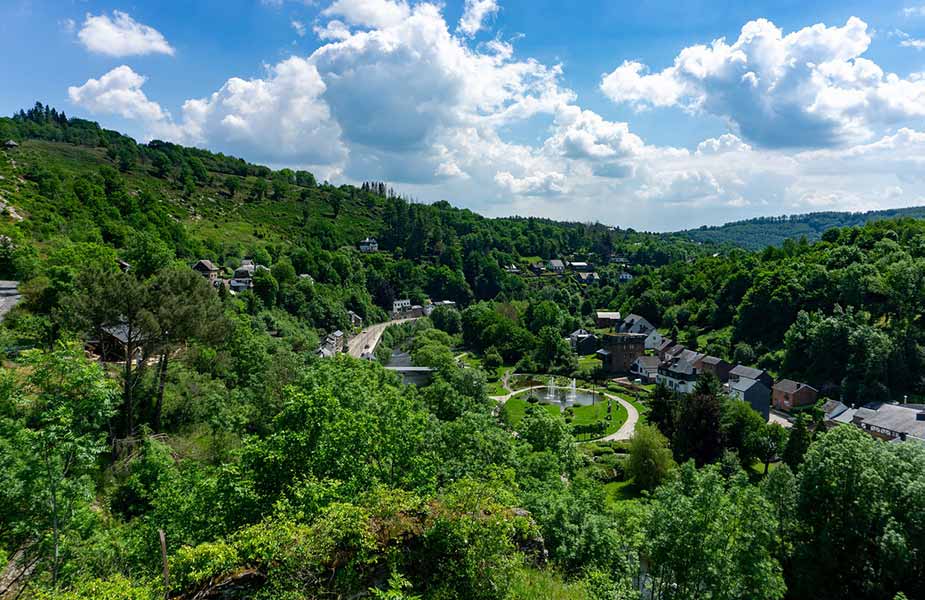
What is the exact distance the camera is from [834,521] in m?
19.6

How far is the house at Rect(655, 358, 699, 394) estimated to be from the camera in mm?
59938

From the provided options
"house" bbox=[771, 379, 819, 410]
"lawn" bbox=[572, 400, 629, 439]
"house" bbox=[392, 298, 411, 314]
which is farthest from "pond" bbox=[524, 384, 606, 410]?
"house" bbox=[392, 298, 411, 314]

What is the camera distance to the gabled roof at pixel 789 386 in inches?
2140

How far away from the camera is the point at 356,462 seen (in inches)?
463

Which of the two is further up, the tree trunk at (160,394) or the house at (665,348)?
the tree trunk at (160,394)

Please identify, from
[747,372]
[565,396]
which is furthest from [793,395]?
[565,396]

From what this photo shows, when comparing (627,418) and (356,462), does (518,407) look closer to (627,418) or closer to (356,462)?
(627,418)

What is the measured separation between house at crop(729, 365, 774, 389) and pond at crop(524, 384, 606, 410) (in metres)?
15.6

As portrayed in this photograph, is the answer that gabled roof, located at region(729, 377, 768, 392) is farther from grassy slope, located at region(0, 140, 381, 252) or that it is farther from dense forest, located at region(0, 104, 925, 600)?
grassy slope, located at region(0, 140, 381, 252)

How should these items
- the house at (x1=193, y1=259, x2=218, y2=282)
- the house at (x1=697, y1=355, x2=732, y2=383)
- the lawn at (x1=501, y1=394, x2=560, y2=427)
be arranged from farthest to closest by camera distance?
1. the house at (x1=697, y1=355, x2=732, y2=383)
2. the house at (x1=193, y1=259, x2=218, y2=282)
3. the lawn at (x1=501, y1=394, x2=560, y2=427)

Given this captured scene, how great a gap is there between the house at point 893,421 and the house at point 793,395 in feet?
30.7

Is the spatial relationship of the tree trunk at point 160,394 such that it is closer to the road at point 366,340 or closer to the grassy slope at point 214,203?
the road at point 366,340

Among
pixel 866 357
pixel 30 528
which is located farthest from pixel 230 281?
pixel 866 357

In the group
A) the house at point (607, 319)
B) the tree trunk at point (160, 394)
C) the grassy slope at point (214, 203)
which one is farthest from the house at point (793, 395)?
the grassy slope at point (214, 203)
